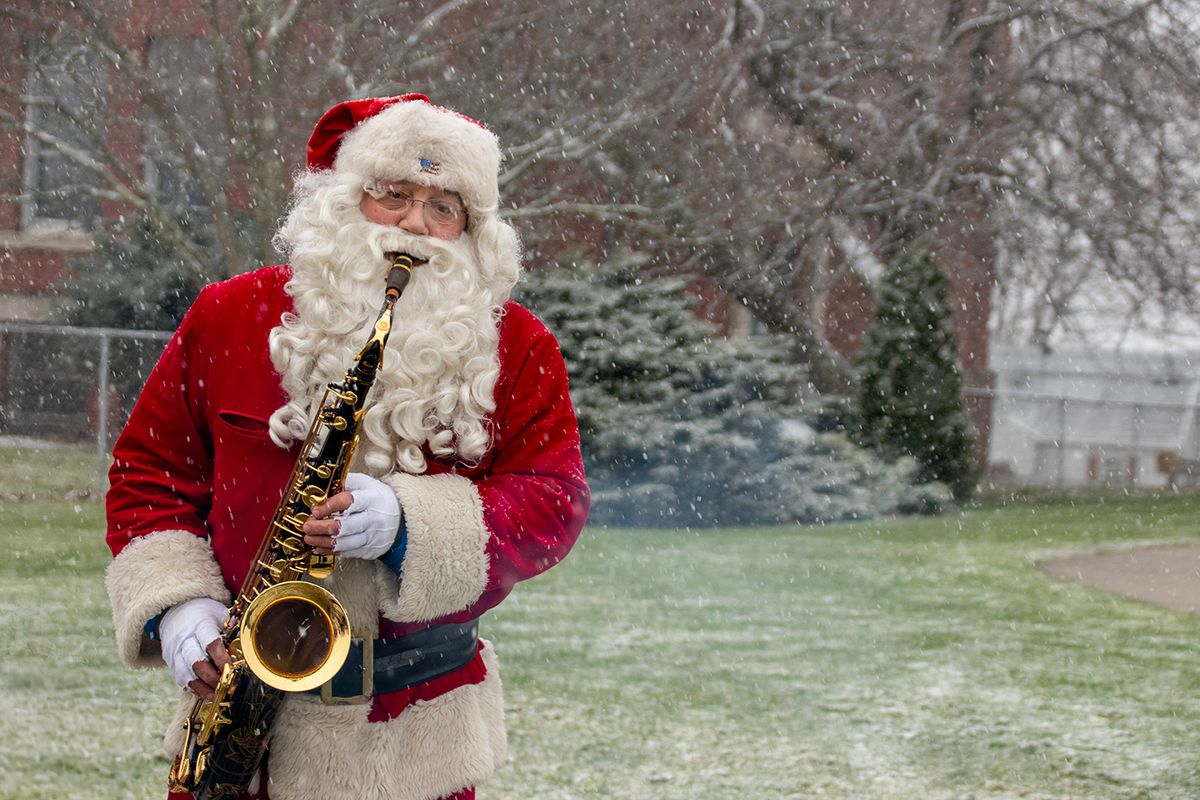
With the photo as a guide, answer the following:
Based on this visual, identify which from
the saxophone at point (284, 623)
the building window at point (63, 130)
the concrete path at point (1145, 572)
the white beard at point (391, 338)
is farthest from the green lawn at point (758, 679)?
the building window at point (63, 130)

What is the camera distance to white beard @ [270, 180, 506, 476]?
82.5 inches

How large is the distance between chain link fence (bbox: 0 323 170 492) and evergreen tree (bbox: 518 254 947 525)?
168 inches

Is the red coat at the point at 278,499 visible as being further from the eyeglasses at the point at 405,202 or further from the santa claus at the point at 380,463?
the eyeglasses at the point at 405,202

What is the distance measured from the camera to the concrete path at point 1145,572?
30.5 feet

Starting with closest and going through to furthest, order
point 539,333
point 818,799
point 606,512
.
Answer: point 539,333, point 818,799, point 606,512

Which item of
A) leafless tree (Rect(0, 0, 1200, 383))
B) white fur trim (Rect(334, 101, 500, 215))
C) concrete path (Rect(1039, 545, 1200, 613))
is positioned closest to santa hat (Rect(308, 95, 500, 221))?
white fur trim (Rect(334, 101, 500, 215))

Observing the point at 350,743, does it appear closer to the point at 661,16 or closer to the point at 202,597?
the point at 202,597

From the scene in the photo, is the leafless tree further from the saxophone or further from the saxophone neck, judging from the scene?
the saxophone

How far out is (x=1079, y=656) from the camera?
282 inches

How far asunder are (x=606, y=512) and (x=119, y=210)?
25.9 ft

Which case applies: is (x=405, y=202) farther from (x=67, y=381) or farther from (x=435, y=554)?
(x=67, y=381)

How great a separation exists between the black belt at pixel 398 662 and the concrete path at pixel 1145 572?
7.80 meters

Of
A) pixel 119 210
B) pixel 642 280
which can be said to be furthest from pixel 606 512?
pixel 119 210

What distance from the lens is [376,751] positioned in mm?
2115
